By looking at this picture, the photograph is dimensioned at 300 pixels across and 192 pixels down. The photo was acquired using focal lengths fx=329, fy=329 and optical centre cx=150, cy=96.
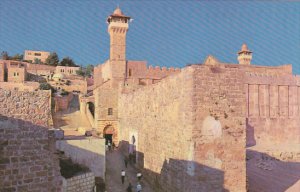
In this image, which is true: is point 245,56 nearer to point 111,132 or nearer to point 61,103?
point 61,103

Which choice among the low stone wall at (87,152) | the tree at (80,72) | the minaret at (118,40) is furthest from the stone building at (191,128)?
the tree at (80,72)

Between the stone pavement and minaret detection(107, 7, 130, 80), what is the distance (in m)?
8.78

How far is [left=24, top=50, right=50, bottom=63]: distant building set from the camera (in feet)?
190

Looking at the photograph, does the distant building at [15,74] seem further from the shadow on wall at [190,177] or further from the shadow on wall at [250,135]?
the shadow on wall at [190,177]

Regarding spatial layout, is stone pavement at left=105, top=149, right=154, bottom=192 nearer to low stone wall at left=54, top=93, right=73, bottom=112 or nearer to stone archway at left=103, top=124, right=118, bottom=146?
stone archway at left=103, top=124, right=118, bottom=146

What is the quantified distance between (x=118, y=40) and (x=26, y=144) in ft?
66.6

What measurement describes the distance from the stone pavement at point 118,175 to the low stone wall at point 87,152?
1.37 m

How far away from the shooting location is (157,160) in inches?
471

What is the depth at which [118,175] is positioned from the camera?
1406cm

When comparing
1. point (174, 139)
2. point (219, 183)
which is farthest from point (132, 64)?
point (219, 183)

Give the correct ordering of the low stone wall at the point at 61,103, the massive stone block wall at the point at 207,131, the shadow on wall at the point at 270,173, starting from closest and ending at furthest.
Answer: the massive stone block wall at the point at 207,131
the shadow on wall at the point at 270,173
the low stone wall at the point at 61,103

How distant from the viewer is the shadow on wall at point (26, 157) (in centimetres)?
577

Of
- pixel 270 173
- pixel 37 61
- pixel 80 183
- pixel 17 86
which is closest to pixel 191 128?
pixel 80 183

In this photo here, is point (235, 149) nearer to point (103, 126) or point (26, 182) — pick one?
point (26, 182)
